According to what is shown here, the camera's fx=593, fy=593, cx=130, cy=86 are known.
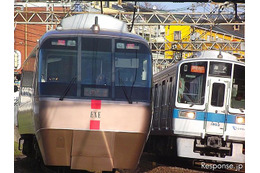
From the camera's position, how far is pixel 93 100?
26.6 feet

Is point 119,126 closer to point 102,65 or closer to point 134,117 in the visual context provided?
point 134,117

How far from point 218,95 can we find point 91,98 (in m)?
4.69

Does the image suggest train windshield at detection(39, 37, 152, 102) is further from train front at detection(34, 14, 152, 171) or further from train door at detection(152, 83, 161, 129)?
train door at detection(152, 83, 161, 129)

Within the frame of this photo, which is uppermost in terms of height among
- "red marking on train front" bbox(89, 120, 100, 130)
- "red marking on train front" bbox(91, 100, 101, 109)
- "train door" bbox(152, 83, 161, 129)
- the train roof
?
the train roof

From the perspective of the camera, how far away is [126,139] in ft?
26.9

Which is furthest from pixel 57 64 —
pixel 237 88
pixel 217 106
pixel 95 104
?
pixel 237 88

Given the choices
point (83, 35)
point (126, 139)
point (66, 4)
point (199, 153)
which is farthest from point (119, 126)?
point (66, 4)

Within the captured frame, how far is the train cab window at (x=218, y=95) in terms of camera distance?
39.9 ft

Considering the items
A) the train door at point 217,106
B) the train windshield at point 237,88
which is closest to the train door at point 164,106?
the train door at point 217,106

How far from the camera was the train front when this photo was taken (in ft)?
26.5

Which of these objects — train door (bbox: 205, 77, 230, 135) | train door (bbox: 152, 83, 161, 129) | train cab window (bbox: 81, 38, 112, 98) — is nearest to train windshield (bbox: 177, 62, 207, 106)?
train door (bbox: 205, 77, 230, 135)

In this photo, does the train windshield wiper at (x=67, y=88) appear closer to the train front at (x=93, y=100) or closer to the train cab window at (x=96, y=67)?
the train front at (x=93, y=100)

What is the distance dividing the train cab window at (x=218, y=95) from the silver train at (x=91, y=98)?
12.5 ft

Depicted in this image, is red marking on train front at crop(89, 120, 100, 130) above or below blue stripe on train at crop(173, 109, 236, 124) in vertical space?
above
